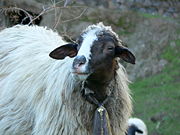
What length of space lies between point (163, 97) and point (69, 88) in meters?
6.81

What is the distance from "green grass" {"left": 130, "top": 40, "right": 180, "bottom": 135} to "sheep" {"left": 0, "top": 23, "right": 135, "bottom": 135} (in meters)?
4.88

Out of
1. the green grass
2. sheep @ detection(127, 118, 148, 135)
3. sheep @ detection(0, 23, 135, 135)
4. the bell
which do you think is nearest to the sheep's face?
sheep @ detection(0, 23, 135, 135)

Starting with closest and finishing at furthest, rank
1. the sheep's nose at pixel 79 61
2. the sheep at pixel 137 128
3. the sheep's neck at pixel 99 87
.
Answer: the sheep's nose at pixel 79 61 → the sheep's neck at pixel 99 87 → the sheep at pixel 137 128

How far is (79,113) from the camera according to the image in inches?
221

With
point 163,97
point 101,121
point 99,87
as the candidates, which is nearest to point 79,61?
point 99,87

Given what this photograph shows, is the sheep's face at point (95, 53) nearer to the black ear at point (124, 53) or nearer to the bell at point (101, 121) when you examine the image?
the black ear at point (124, 53)

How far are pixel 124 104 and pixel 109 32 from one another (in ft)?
2.63

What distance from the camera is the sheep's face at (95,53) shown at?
5117 mm

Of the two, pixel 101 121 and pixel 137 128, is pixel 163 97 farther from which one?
pixel 101 121

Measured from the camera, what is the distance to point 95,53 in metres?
5.26

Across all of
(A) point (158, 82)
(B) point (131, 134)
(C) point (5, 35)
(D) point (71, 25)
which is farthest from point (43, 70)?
(D) point (71, 25)

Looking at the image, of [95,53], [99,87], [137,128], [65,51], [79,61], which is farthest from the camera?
[137,128]

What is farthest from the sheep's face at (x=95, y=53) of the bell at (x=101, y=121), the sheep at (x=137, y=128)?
the sheep at (x=137, y=128)

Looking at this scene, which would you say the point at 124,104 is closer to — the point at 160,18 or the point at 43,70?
the point at 43,70
